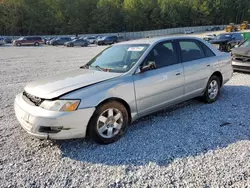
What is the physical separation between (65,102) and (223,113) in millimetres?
3167

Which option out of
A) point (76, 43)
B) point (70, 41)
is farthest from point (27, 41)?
point (76, 43)

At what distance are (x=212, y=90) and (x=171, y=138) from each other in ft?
7.17

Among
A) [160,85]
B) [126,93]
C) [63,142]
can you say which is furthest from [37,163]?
[160,85]

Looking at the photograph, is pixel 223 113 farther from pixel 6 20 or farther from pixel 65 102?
pixel 6 20

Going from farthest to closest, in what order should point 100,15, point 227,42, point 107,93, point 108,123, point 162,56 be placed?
point 100,15 < point 227,42 < point 162,56 < point 108,123 < point 107,93

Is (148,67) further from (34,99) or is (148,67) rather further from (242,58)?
(242,58)

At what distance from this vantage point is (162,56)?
4.28 m

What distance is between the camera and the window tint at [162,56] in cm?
411

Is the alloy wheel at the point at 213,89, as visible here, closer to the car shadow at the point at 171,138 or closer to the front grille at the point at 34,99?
the car shadow at the point at 171,138

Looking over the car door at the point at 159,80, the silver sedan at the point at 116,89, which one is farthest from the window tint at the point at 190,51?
the car door at the point at 159,80

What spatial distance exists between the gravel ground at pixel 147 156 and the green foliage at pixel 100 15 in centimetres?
7385

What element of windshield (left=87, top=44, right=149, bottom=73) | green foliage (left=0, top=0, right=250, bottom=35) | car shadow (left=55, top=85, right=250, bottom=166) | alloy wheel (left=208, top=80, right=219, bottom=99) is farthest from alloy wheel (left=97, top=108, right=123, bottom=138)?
green foliage (left=0, top=0, right=250, bottom=35)

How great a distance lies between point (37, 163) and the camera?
3.13m

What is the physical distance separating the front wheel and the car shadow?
0.29 metres
